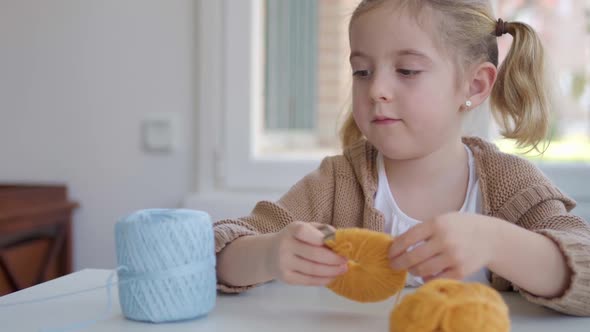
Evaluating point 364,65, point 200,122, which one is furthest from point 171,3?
point 364,65

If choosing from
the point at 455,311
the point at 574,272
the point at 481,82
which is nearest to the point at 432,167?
the point at 481,82

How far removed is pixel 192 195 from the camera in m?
1.91

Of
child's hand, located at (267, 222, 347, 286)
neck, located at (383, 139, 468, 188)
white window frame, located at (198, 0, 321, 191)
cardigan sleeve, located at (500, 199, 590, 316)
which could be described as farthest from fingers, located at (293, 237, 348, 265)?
white window frame, located at (198, 0, 321, 191)

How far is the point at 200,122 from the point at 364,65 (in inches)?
39.8

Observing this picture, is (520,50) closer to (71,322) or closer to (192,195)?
(71,322)

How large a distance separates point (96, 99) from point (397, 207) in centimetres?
119

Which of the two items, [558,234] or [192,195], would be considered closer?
[558,234]

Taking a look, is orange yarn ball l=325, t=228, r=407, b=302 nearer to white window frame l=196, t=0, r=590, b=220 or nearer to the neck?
the neck

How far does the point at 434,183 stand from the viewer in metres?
1.09

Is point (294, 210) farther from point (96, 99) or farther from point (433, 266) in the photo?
point (96, 99)

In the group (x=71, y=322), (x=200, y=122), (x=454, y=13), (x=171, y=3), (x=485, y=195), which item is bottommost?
(x=71, y=322)

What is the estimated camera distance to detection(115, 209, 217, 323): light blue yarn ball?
71cm

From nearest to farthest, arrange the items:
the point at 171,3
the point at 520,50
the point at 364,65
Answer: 1. the point at 364,65
2. the point at 520,50
3. the point at 171,3

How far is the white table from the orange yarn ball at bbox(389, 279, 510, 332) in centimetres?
10
